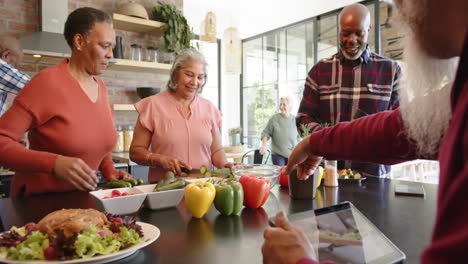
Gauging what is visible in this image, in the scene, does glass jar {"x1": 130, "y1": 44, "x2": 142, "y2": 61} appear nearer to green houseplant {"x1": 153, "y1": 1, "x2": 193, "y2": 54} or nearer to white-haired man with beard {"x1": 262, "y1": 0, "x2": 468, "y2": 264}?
green houseplant {"x1": 153, "y1": 1, "x2": 193, "y2": 54}

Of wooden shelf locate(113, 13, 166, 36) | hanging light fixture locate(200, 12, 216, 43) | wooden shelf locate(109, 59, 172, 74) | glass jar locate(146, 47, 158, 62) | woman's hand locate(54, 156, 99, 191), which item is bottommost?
woman's hand locate(54, 156, 99, 191)

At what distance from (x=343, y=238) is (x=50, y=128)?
1.47 meters

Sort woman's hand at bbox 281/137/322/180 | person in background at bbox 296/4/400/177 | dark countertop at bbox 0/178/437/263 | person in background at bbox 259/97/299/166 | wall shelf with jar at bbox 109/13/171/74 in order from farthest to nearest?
1. person in background at bbox 259/97/299/166
2. wall shelf with jar at bbox 109/13/171/74
3. person in background at bbox 296/4/400/177
4. woman's hand at bbox 281/137/322/180
5. dark countertop at bbox 0/178/437/263

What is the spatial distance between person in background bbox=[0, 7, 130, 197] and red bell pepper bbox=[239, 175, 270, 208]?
2.03 ft

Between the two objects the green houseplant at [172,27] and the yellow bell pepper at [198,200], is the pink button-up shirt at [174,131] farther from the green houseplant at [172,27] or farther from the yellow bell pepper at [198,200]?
the green houseplant at [172,27]

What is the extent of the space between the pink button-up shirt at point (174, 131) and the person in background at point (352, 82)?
2.18 ft

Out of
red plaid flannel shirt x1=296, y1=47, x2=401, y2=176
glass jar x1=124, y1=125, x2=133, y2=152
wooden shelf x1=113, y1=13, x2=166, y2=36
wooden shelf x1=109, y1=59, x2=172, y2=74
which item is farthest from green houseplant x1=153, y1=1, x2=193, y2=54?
red plaid flannel shirt x1=296, y1=47, x2=401, y2=176

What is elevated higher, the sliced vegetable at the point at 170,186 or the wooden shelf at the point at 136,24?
the wooden shelf at the point at 136,24

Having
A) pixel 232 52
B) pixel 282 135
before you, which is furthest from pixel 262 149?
pixel 232 52

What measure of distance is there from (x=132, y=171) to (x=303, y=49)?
412 centimetres

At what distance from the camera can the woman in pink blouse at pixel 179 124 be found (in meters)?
2.37

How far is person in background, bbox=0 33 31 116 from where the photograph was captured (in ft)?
8.63

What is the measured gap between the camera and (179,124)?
7.90 ft

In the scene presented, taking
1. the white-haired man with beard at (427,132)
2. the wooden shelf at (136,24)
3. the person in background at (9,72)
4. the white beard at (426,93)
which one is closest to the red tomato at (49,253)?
the white-haired man with beard at (427,132)
